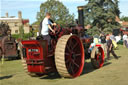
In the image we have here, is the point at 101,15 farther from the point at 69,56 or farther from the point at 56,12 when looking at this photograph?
the point at 69,56

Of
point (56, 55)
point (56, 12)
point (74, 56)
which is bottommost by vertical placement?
point (74, 56)

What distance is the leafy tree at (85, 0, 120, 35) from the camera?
35.2 m

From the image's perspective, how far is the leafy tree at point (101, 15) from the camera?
116 feet

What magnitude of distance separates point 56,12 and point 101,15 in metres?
18.0

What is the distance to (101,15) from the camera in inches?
1384

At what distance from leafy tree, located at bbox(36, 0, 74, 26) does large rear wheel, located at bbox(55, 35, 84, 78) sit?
41035 mm

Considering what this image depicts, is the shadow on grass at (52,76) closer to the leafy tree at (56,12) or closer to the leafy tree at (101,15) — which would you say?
the leafy tree at (101,15)

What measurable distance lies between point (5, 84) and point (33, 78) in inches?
40.2

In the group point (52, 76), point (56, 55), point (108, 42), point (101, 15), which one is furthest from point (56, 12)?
point (56, 55)

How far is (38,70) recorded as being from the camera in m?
7.04

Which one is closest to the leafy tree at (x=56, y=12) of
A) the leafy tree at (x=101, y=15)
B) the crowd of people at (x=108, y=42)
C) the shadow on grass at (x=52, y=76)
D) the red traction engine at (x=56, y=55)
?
the leafy tree at (x=101, y=15)

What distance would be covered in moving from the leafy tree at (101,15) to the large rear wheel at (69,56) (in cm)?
2766

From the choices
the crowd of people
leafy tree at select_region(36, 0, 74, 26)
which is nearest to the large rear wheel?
the crowd of people

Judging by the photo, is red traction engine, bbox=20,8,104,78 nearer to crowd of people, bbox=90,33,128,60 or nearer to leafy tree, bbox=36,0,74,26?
crowd of people, bbox=90,33,128,60
